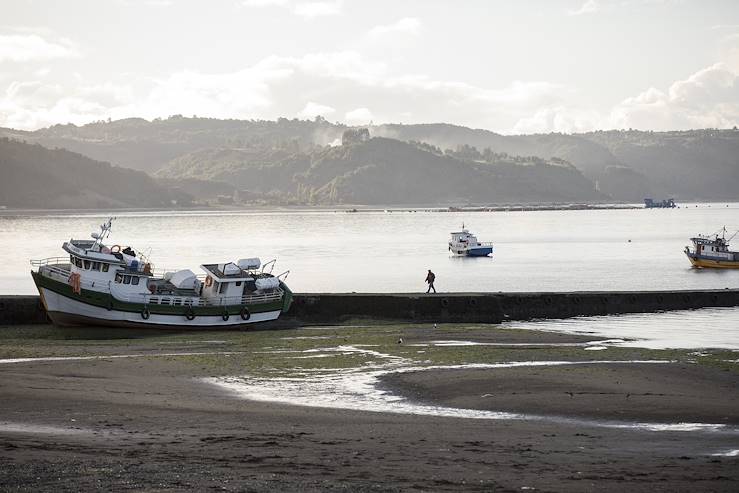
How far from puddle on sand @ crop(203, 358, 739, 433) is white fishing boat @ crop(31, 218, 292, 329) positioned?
59.4ft

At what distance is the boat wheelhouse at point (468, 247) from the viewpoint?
14550cm

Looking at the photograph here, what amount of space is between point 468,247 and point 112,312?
317 ft

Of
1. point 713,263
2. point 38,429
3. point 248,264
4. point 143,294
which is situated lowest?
point 38,429

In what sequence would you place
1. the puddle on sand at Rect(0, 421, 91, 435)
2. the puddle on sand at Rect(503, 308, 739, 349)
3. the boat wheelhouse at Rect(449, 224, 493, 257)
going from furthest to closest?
the boat wheelhouse at Rect(449, 224, 493, 257) < the puddle on sand at Rect(503, 308, 739, 349) < the puddle on sand at Rect(0, 421, 91, 435)

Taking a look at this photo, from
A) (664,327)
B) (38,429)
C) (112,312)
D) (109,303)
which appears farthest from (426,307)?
(38,429)

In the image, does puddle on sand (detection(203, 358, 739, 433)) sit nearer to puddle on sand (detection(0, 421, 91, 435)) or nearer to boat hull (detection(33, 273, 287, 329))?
puddle on sand (detection(0, 421, 91, 435))

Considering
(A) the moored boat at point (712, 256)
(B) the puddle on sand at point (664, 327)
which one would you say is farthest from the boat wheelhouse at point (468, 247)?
(B) the puddle on sand at point (664, 327)

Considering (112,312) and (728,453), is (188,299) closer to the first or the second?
(112,312)

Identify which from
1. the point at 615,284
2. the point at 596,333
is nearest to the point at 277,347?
the point at 596,333

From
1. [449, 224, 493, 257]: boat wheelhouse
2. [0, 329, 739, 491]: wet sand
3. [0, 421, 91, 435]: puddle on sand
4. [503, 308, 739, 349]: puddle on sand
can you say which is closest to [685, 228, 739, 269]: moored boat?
[449, 224, 493, 257]: boat wheelhouse

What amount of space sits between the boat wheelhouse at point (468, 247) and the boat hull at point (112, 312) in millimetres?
94025

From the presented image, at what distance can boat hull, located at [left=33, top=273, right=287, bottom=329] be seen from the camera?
53.7 m

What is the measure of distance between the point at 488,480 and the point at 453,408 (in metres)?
9.28

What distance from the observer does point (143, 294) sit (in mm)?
54375
